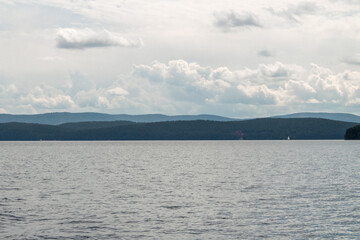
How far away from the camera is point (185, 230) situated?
3712cm

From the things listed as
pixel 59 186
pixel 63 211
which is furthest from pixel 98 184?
pixel 63 211

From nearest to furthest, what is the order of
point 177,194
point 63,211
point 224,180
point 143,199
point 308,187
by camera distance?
point 63,211
point 143,199
point 177,194
point 308,187
point 224,180

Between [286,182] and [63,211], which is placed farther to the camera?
[286,182]

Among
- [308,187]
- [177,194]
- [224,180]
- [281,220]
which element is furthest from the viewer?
[224,180]

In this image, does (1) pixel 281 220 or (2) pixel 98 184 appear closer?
(1) pixel 281 220

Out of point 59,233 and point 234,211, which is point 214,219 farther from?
point 59,233

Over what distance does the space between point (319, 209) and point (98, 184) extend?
35832 millimetres

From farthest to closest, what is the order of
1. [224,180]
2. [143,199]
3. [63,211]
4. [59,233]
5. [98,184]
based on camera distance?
[224,180] → [98,184] → [143,199] → [63,211] → [59,233]

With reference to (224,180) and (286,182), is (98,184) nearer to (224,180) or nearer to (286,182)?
(224,180)

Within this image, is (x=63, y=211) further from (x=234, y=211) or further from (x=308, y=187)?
(x=308, y=187)

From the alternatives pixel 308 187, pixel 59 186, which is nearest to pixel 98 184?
pixel 59 186

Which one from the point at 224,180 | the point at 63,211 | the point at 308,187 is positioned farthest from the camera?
the point at 224,180

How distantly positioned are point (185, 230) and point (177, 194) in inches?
846

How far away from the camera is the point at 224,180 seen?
76188mm
